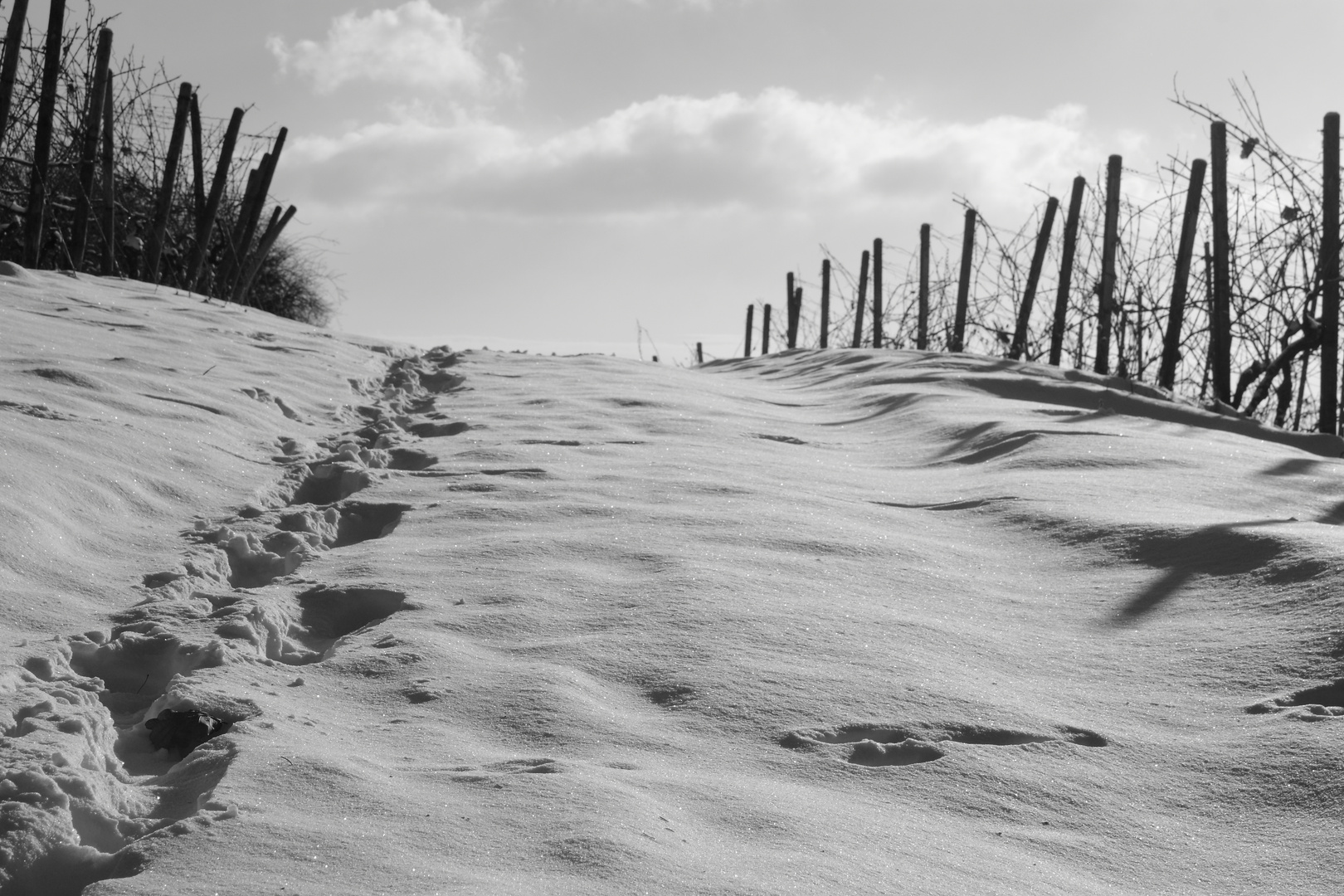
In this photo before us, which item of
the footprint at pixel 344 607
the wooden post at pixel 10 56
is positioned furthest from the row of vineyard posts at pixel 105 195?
the footprint at pixel 344 607

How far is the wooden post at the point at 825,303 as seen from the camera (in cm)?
1211

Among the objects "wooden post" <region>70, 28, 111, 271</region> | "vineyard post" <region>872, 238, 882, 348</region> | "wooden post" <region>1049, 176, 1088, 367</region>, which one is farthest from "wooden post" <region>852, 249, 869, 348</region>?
"wooden post" <region>70, 28, 111, 271</region>

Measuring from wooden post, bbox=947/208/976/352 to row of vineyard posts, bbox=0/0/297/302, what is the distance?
16.7ft

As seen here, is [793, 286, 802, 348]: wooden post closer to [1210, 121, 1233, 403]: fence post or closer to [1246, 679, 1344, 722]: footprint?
[1210, 121, 1233, 403]: fence post

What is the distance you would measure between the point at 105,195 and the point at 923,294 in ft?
20.7

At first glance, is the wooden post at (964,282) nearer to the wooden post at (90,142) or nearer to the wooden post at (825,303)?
the wooden post at (825,303)

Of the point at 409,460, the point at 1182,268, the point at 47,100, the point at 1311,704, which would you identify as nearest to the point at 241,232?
the point at 47,100

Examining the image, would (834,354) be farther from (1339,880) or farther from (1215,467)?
(1339,880)

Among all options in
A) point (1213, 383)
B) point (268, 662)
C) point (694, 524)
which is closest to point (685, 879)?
point (268, 662)

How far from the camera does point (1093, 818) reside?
1.37 m

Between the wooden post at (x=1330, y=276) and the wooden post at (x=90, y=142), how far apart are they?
6.10 meters

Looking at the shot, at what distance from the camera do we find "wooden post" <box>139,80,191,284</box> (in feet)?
22.0

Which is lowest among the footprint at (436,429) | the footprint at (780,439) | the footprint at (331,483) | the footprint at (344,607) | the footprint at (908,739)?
the footprint at (908,739)

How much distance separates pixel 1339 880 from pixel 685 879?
0.70 meters
